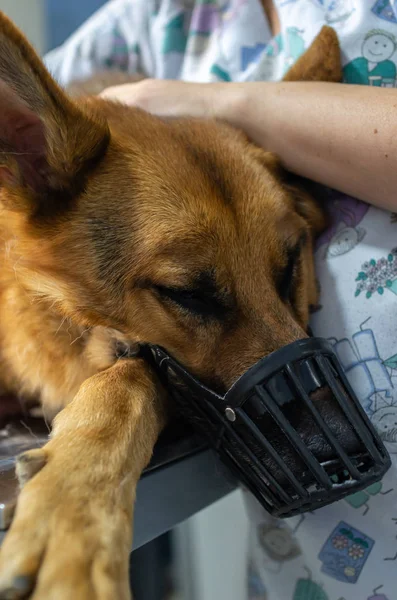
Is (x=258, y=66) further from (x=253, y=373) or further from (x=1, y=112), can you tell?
(x=253, y=373)

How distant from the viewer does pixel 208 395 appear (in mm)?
754

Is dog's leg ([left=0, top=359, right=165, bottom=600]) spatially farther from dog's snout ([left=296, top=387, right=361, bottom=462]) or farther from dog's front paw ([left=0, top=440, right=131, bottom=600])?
dog's snout ([left=296, top=387, right=361, bottom=462])

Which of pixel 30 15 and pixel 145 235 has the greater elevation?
pixel 30 15

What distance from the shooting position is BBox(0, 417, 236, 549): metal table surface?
2.23ft

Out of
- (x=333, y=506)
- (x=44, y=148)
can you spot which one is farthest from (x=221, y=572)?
(x=44, y=148)

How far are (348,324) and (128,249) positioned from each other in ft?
1.34

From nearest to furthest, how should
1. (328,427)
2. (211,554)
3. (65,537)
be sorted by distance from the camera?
1. (65,537)
2. (328,427)
3. (211,554)

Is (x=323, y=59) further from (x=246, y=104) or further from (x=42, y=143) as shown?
(x=42, y=143)

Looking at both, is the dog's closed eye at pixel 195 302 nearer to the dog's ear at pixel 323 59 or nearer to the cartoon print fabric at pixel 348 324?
the cartoon print fabric at pixel 348 324

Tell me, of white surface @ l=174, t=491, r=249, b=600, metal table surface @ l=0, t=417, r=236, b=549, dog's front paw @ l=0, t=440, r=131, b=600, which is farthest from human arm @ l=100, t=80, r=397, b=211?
white surface @ l=174, t=491, r=249, b=600

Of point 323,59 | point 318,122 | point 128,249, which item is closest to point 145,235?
point 128,249

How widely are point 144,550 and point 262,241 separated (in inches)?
38.6

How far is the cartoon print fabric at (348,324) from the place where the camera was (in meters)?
0.86

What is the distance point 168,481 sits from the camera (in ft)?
2.46
